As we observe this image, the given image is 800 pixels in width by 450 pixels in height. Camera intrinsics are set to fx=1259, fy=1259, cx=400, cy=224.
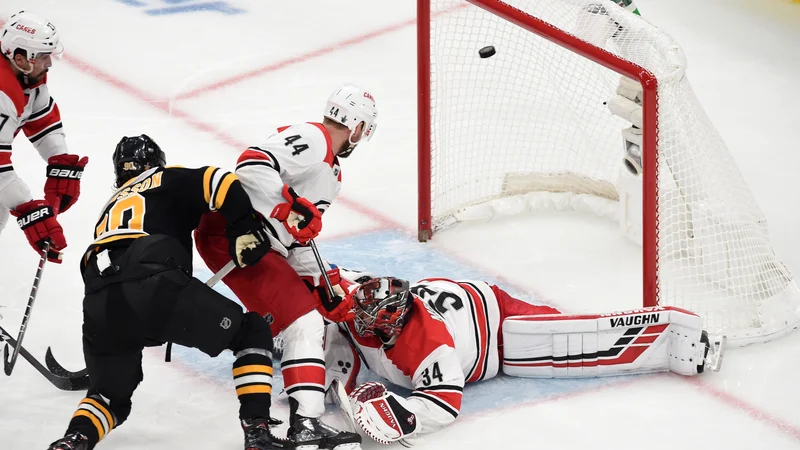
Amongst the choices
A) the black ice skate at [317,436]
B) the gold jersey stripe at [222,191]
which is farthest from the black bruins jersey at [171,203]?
the black ice skate at [317,436]

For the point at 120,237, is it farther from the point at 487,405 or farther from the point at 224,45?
the point at 224,45

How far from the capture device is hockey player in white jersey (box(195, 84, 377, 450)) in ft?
11.8

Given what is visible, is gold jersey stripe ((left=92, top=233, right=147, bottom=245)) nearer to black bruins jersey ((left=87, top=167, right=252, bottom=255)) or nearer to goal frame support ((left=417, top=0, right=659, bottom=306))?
black bruins jersey ((left=87, top=167, right=252, bottom=255))

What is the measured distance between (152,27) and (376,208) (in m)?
2.59

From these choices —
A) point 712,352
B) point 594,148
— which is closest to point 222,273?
point 712,352

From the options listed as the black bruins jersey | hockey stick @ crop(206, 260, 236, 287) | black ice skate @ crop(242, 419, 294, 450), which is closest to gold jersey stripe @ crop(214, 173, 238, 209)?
the black bruins jersey

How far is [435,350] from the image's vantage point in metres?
3.76

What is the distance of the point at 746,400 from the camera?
13.2 ft

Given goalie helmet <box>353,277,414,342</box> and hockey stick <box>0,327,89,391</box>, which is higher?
goalie helmet <box>353,277,414,342</box>

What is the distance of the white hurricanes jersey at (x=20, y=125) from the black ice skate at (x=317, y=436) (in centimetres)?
126

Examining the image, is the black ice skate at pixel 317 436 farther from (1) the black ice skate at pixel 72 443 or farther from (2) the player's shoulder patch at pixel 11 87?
(2) the player's shoulder patch at pixel 11 87

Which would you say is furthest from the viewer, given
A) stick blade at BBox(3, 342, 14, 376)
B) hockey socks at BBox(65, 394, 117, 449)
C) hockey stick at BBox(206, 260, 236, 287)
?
stick blade at BBox(3, 342, 14, 376)

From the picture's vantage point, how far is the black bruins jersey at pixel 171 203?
350 cm

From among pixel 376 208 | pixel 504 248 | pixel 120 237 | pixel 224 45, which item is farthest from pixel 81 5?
pixel 120 237
